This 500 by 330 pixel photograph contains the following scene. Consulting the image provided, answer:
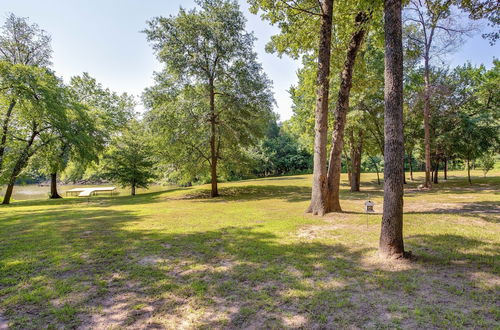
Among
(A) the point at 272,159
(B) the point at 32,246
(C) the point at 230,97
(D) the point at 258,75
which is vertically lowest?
(B) the point at 32,246

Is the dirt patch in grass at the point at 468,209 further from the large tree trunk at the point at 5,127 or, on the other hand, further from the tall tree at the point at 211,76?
the large tree trunk at the point at 5,127

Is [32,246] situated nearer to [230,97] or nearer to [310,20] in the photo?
[310,20]

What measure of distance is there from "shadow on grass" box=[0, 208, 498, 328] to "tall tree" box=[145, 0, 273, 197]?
1032cm

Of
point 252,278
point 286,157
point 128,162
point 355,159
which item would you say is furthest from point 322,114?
point 286,157

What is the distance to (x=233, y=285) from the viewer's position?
3.62m

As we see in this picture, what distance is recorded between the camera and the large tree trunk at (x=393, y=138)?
14.1ft

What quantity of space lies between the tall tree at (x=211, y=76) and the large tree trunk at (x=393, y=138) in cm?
1138

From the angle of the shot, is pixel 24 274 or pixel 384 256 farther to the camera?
pixel 384 256

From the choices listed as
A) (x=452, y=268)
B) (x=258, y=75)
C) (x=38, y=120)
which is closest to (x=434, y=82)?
(x=258, y=75)

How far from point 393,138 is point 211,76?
1316cm

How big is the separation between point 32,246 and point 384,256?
705 cm

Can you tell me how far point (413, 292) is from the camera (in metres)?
3.28

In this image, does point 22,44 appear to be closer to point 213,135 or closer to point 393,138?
point 213,135

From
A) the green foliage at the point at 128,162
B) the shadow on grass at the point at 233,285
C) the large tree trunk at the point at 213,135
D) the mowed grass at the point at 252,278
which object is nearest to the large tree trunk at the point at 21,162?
the green foliage at the point at 128,162
